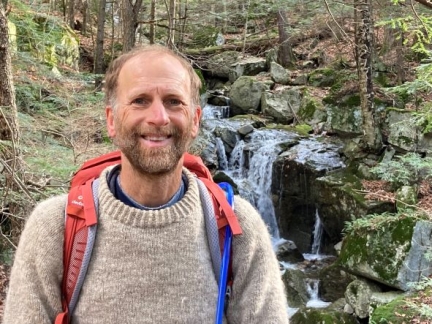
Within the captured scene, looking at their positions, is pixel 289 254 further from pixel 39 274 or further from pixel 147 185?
pixel 39 274

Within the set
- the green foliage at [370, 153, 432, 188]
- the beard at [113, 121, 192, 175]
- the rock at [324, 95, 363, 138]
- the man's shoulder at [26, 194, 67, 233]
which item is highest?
the beard at [113, 121, 192, 175]

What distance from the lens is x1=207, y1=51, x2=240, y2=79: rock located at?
1673 centimetres

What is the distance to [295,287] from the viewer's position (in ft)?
26.5

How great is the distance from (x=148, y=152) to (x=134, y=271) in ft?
1.16

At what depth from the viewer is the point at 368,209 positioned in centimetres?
876

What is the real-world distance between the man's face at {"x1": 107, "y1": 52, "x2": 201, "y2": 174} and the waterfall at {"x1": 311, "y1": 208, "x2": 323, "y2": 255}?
9.22 metres

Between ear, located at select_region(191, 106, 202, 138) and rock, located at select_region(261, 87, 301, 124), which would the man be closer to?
ear, located at select_region(191, 106, 202, 138)

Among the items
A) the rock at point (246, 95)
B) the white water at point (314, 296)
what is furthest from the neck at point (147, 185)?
the rock at point (246, 95)

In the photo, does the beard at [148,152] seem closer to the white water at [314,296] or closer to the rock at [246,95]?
the white water at [314,296]

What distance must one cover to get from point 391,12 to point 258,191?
6740 millimetres

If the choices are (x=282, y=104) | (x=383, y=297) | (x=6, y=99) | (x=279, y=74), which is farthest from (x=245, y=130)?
(x=6, y=99)

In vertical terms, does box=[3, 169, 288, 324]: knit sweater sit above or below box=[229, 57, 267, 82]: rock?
below

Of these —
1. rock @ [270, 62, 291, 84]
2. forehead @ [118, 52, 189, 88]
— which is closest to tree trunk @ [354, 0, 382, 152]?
rock @ [270, 62, 291, 84]

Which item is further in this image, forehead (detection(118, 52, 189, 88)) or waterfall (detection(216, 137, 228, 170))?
waterfall (detection(216, 137, 228, 170))
